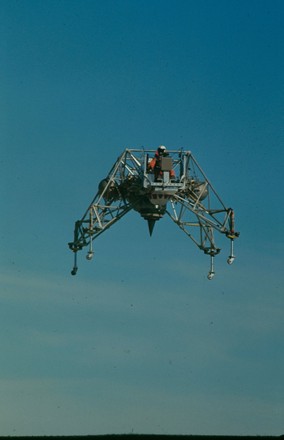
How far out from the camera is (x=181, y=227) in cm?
10694

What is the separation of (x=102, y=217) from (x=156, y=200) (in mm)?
4719

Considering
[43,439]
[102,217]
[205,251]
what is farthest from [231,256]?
[43,439]

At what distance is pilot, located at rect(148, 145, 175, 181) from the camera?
103312 millimetres

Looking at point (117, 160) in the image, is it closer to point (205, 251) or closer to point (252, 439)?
point (205, 251)

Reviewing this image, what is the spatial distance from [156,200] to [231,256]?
6.65 m

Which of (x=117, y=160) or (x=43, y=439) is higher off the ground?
(x=117, y=160)

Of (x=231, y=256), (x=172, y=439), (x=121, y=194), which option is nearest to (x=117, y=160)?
(x=121, y=194)

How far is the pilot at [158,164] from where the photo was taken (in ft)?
339

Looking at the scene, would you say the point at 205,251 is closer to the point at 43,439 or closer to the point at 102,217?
the point at 102,217

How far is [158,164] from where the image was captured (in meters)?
103

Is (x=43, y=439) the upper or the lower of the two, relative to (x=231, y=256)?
lower

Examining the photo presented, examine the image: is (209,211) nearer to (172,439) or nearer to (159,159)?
(159,159)

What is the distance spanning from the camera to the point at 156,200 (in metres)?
103

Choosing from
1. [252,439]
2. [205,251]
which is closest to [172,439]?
[252,439]
